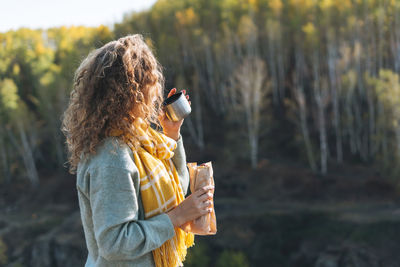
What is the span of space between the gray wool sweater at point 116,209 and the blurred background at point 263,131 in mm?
13239

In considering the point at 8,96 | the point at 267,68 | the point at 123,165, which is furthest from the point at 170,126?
the point at 8,96

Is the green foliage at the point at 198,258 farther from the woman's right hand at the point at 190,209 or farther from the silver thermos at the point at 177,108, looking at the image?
the woman's right hand at the point at 190,209

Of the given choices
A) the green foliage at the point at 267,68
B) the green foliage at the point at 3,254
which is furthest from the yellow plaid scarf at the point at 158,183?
the green foliage at the point at 3,254

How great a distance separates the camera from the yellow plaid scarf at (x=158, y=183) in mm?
1571

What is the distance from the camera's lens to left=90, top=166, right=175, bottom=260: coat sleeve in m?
1.42

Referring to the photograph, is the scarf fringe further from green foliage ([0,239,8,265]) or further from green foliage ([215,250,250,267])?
green foliage ([0,239,8,265])

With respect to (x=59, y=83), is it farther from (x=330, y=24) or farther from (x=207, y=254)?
(x=330, y=24)

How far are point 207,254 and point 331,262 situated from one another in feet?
15.2

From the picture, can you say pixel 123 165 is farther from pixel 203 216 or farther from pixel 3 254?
pixel 3 254

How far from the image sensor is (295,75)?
25.2m

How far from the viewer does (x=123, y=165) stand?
1458mm

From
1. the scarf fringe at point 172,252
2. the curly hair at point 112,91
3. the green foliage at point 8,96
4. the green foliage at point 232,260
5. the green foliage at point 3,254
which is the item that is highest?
the curly hair at point 112,91

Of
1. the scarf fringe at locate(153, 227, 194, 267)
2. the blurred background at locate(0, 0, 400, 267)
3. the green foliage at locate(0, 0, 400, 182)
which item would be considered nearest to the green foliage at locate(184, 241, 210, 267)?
the blurred background at locate(0, 0, 400, 267)

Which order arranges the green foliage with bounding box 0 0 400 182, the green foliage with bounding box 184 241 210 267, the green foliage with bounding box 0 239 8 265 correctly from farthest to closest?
1. the green foliage with bounding box 0 0 400 182
2. the green foliage with bounding box 0 239 8 265
3. the green foliage with bounding box 184 241 210 267
